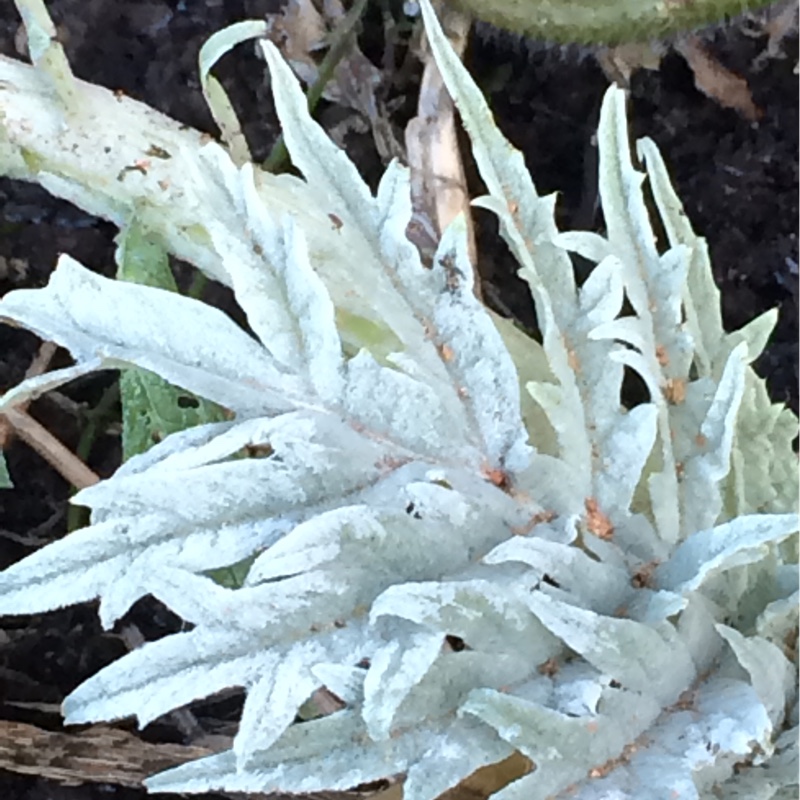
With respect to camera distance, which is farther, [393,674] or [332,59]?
[332,59]

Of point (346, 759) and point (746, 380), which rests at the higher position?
point (746, 380)

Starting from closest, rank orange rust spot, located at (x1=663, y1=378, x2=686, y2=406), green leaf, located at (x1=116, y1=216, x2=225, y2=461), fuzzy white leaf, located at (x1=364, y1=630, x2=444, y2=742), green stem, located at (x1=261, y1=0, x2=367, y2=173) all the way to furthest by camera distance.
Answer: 1. fuzzy white leaf, located at (x1=364, y1=630, x2=444, y2=742)
2. orange rust spot, located at (x1=663, y1=378, x2=686, y2=406)
3. green leaf, located at (x1=116, y1=216, x2=225, y2=461)
4. green stem, located at (x1=261, y1=0, x2=367, y2=173)

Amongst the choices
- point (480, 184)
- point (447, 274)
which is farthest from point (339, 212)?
point (480, 184)

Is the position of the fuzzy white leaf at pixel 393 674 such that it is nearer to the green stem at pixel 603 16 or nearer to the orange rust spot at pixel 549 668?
the orange rust spot at pixel 549 668

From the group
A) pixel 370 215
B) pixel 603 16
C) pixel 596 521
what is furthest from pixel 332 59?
pixel 596 521

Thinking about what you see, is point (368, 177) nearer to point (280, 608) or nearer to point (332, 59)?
point (332, 59)

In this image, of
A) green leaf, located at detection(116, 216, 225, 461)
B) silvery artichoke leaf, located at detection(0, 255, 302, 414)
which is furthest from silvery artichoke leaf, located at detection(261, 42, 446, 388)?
green leaf, located at detection(116, 216, 225, 461)

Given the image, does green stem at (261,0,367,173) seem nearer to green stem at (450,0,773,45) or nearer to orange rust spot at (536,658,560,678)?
green stem at (450,0,773,45)

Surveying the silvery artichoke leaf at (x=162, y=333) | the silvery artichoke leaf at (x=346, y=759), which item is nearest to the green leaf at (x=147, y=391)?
the silvery artichoke leaf at (x=162, y=333)
